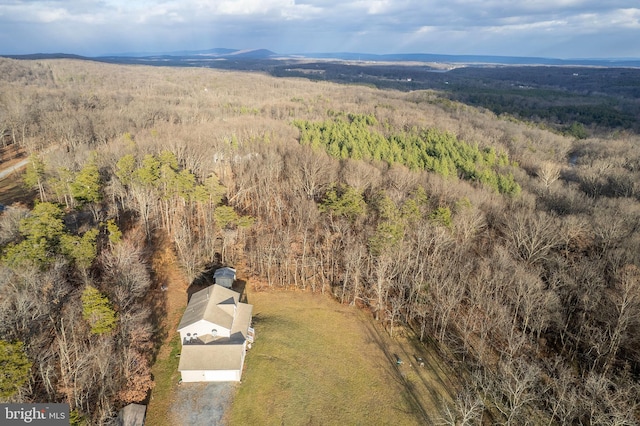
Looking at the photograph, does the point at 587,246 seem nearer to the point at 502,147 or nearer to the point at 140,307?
the point at 502,147

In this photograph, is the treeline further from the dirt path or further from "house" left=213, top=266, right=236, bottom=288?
the dirt path

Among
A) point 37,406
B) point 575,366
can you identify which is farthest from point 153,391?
point 575,366

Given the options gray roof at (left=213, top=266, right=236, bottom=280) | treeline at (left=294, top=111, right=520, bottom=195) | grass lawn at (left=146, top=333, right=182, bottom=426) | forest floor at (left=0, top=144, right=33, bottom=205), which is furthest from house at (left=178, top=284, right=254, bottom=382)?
forest floor at (left=0, top=144, right=33, bottom=205)

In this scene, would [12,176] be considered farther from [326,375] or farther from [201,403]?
[326,375]

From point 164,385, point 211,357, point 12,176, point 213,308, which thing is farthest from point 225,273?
point 12,176

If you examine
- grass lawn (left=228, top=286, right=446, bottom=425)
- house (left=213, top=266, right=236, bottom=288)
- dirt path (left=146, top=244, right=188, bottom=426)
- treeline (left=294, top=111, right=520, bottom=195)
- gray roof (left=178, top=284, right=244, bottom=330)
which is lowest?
grass lawn (left=228, top=286, right=446, bottom=425)

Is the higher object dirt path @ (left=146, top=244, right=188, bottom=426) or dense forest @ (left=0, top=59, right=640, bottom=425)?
dense forest @ (left=0, top=59, right=640, bottom=425)
